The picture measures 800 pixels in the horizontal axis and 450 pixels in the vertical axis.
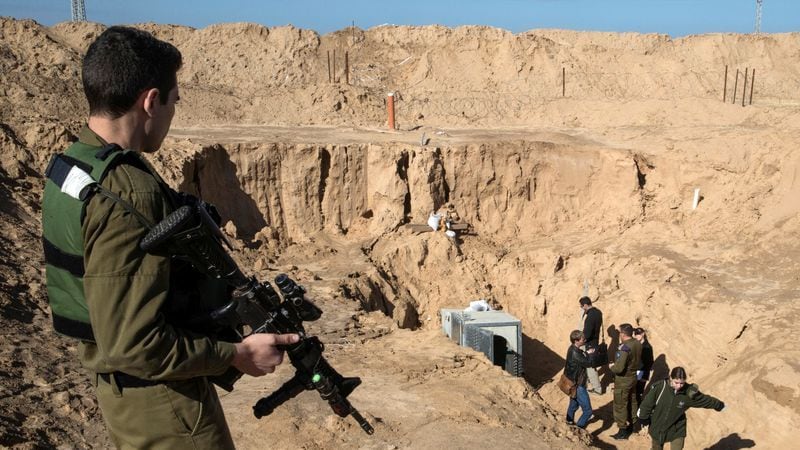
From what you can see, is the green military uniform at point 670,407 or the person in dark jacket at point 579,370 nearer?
the green military uniform at point 670,407

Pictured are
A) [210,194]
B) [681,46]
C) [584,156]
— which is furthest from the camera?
[681,46]

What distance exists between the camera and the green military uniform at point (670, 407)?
7594mm

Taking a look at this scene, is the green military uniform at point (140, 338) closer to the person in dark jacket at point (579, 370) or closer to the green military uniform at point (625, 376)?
the person in dark jacket at point (579, 370)

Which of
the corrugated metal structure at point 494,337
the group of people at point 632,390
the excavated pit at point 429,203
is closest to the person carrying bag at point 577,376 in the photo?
the group of people at point 632,390

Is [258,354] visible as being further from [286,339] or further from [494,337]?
[494,337]

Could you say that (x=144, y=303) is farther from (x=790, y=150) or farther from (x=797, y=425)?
(x=790, y=150)

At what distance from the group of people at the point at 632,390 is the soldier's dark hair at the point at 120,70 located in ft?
22.2

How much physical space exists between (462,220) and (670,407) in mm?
10942

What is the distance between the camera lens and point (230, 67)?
27.8 meters

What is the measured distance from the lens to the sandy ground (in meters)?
7.74

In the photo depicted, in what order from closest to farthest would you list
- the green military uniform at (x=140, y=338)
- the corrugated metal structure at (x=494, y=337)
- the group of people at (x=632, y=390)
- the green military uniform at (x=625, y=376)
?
the green military uniform at (x=140, y=338), the group of people at (x=632, y=390), the green military uniform at (x=625, y=376), the corrugated metal structure at (x=494, y=337)

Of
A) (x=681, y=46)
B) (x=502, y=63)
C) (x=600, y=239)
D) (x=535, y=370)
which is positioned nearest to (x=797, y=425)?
(x=535, y=370)

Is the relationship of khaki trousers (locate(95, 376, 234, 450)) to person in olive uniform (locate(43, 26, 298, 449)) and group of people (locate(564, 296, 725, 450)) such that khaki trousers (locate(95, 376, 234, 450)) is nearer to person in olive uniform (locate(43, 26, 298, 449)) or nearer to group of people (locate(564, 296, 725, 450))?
person in olive uniform (locate(43, 26, 298, 449))

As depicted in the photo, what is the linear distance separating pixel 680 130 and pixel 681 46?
14.6 m
